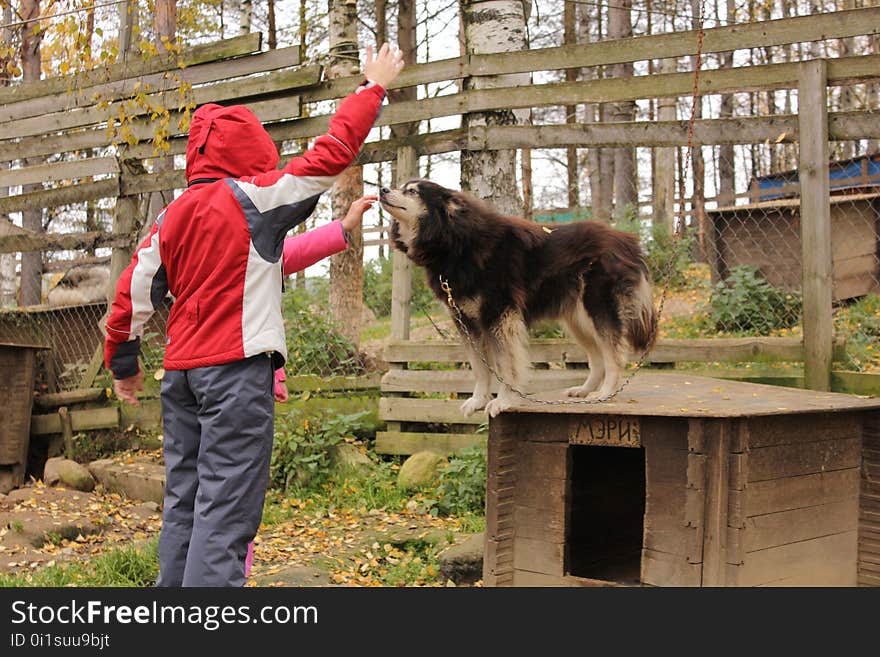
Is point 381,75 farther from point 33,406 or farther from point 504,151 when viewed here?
point 33,406

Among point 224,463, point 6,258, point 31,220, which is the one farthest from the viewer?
point 6,258

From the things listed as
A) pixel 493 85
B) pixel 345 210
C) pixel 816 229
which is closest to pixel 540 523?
pixel 816 229

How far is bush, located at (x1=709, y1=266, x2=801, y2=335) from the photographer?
7008mm

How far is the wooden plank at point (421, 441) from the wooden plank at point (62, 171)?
3.48 meters

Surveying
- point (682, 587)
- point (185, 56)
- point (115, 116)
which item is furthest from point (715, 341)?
point (115, 116)

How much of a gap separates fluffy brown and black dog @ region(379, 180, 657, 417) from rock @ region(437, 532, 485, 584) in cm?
94

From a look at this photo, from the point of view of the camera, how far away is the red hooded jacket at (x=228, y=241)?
9.12ft

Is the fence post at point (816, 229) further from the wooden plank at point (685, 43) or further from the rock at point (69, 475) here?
the rock at point (69, 475)

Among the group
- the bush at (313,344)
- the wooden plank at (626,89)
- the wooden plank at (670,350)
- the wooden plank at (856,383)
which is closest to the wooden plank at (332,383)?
the bush at (313,344)

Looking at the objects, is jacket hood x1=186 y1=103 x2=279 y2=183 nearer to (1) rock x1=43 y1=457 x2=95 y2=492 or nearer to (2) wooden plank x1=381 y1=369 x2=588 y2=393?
(2) wooden plank x1=381 y1=369 x2=588 y2=393

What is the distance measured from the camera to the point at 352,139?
9.38 ft

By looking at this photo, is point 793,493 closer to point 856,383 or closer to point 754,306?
point 856,383

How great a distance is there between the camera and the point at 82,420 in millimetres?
7094

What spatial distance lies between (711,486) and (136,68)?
20.5ft
